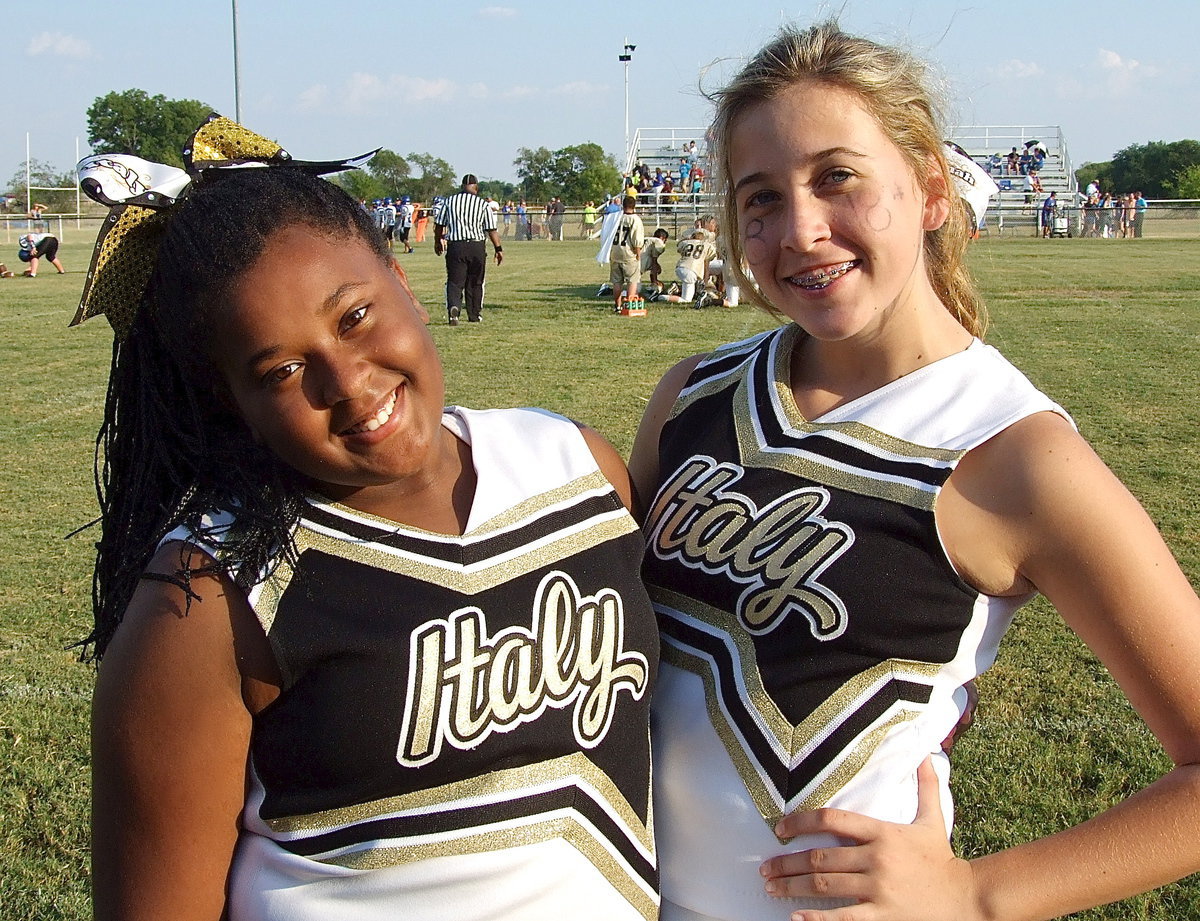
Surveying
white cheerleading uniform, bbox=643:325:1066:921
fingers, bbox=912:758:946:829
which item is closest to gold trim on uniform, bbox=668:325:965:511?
white cheerleading uniform, bbox=643:325:1066:921

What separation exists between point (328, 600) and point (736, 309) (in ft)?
48.4

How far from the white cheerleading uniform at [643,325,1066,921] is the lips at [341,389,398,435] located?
0.49 metres

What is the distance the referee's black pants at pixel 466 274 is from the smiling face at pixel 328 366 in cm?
1264

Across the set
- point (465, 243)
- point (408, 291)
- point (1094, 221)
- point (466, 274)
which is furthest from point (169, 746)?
point (1094, 221)

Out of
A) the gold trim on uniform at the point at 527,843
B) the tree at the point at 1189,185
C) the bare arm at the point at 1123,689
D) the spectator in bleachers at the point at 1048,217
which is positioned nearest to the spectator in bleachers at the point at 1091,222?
the spectator in bleachers at the point at 1048,217

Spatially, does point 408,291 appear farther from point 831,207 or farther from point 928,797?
point 928,797

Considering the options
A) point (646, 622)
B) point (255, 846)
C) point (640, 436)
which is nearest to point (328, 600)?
point (255, 846)

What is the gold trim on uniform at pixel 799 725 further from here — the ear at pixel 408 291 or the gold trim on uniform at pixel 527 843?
the ear at pixel 408 291

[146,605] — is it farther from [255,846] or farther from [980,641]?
[980,641]

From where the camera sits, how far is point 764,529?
1.58 meters

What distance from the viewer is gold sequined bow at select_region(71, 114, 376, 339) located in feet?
4.63

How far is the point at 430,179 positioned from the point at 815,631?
9129 cm

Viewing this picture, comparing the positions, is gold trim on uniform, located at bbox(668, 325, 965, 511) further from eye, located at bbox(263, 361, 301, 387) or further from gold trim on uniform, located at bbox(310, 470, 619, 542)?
eye, located at bbox(263, 361, 301, 387)

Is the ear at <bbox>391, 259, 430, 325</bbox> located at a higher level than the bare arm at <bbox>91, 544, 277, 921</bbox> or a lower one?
higher
